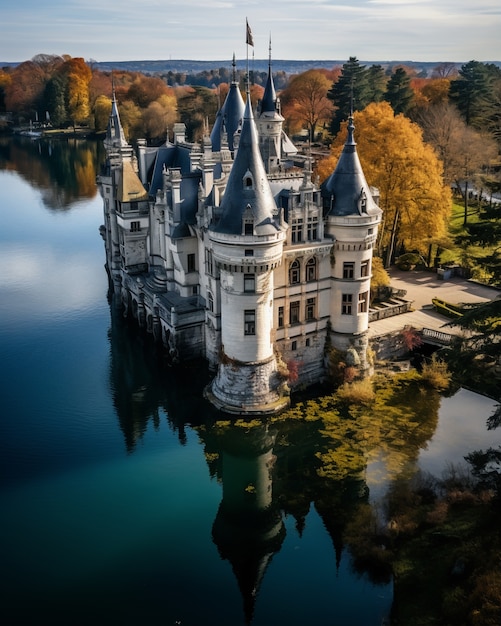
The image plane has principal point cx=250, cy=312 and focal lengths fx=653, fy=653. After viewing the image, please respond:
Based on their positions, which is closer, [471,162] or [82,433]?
[82,433]

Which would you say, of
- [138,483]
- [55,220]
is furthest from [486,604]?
[55,220]

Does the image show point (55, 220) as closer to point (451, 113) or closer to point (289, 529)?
point (451, 113)

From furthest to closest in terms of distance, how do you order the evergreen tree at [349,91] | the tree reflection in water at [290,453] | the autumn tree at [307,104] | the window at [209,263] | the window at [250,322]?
1. the autumn tree at [307,104]
2. the evergreen tree at [349,91]
3. the window at [209,263]
4. the window at [250,322]
5. the tree reflection in water at [290,453]

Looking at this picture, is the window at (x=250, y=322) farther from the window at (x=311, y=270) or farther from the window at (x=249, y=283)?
the window at (x=311, y=270)

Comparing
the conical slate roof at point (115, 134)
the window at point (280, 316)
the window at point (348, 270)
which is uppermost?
the conical slate roof at point (115, 134)

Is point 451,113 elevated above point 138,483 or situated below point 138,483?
above

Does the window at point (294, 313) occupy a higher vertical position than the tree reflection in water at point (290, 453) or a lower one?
higher

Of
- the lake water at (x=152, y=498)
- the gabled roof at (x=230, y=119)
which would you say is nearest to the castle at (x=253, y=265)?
the lake water at (x=152, y=498)

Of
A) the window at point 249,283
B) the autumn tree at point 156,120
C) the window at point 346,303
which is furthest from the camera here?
the autumn tree at point 156,120

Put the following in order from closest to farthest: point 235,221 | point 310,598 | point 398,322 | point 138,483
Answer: point 310,598
point 138,483
point 235,221
point 398,322
